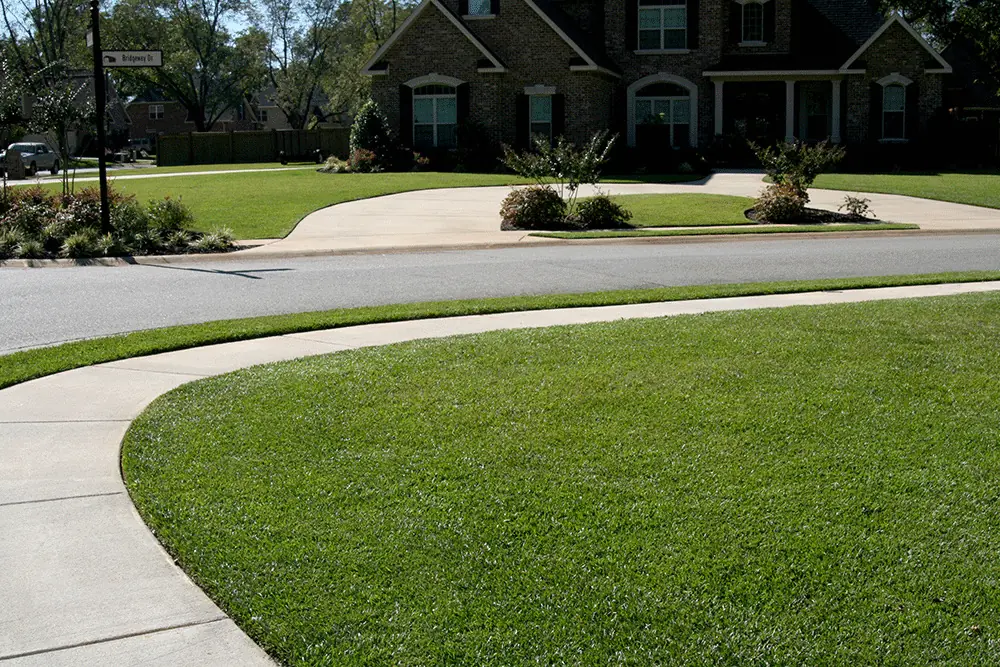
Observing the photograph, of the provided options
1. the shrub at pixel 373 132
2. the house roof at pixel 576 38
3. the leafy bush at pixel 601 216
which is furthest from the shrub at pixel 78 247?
the house roof at pixel 576 38

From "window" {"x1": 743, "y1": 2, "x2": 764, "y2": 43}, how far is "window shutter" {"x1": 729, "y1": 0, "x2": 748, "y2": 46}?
0.66ft

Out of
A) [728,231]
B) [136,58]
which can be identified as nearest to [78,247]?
[136,58]

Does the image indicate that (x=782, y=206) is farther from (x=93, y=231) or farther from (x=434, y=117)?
(x=434, y=117)

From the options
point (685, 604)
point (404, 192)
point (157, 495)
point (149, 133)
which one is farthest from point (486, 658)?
point (149, 133)

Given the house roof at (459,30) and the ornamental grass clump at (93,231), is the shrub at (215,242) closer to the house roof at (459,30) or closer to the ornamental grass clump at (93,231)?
the ornamental grass clump at (93,231)

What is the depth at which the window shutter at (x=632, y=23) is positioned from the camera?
4366 centimetres

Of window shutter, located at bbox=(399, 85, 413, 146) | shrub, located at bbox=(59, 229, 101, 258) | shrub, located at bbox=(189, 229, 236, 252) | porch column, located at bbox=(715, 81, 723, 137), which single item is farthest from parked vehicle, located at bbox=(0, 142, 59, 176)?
shrub, located at bbox=(59, 229, 101, 258)

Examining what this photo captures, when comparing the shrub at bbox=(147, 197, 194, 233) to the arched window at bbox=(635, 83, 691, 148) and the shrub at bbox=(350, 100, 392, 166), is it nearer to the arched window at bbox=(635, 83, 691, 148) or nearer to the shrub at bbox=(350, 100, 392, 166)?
the shrub at bbox=(350, 100, 392, 166)

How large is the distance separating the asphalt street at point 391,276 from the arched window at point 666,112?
23659 mm

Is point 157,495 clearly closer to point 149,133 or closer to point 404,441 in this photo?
point 404,441

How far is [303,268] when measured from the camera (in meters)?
16.8

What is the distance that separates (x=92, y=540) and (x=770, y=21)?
42.8 metres

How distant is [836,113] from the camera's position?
43.3 m

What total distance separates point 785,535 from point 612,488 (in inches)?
38.8
